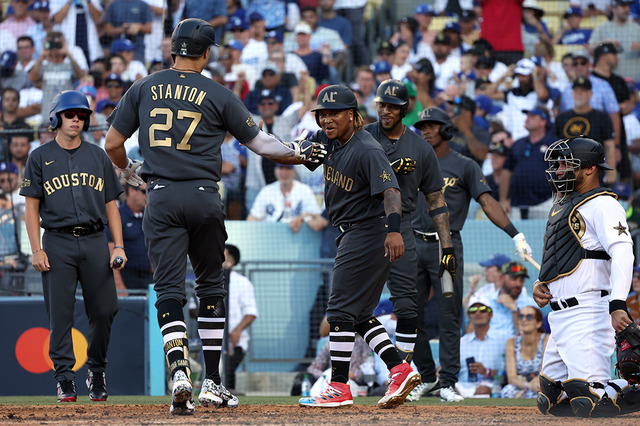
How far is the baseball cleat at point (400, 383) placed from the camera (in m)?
5.70

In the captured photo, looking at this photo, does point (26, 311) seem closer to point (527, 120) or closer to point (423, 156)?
point (423, 156)

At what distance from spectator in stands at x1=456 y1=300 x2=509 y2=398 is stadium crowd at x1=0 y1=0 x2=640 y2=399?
0.01 meters

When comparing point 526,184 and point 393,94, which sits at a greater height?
point 393,94

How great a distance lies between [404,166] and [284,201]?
413cm

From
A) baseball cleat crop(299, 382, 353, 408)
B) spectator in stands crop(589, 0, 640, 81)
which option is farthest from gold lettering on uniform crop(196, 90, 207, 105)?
spectator in stands crop(589, 0, 640, 81)

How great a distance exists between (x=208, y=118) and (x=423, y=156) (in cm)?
200

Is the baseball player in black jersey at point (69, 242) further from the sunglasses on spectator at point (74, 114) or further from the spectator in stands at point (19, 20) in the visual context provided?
the spectator in stands at point (19, 20)

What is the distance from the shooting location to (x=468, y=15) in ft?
46.3

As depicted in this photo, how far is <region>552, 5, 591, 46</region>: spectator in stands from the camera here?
44.5 feet

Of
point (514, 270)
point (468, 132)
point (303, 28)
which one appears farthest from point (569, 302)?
point (303, 28)

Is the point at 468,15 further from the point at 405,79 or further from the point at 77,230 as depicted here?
the point at 77,230

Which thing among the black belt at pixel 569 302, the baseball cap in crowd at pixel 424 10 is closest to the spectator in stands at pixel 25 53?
the baseball cap in crowd at pixel 424 10

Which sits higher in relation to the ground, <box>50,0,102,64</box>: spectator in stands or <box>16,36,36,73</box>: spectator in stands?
<box>50,0,102,64</box>: spectator in stands

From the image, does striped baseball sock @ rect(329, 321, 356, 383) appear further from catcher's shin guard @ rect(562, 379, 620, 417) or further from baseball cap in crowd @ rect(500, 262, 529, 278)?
baseball cap in crowd @ rect(500, 262, 529, 278)
